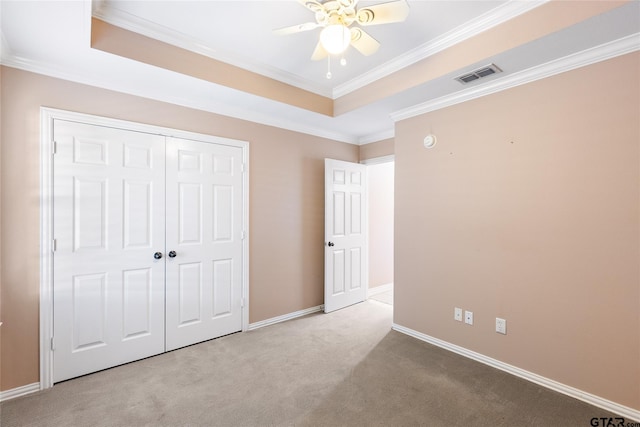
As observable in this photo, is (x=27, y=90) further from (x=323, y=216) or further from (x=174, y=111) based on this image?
(x=323, y=216)

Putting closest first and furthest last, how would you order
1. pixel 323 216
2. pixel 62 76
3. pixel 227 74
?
pixel 62 76, pixel 227 74, pixel 323 216

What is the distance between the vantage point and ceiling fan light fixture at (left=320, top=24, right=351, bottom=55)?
1780 millimetres

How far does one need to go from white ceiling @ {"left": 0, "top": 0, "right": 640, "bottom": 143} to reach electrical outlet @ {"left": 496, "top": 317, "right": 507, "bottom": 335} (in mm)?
2089

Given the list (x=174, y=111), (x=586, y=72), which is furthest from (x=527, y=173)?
(x=174, y=111)

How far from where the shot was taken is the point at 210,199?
3.06 metres

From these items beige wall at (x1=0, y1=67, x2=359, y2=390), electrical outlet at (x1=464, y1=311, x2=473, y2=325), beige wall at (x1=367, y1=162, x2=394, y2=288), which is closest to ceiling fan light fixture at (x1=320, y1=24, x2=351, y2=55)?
beige wall at (x1=0, y1=67, x2=359, y2=390)

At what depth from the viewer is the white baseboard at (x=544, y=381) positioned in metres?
1.93

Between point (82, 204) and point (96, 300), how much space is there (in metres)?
0.82

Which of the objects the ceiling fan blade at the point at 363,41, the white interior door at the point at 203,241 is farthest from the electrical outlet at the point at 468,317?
the ceiling fan blade at the point at 363,41

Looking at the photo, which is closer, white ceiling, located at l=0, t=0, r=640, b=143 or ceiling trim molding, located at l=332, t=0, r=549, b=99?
white ceiling, located at l=0, t=0, r=640, b=143

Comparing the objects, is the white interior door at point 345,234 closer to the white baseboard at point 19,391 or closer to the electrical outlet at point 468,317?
the electrical outlet at point 468,317

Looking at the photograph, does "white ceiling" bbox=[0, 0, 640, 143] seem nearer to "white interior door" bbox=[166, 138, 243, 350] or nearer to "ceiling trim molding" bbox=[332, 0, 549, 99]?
"ceiling trim molding" bbox=[332, 0, 549, 99]

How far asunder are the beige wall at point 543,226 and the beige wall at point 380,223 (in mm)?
1725

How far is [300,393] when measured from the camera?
85.7 inches
